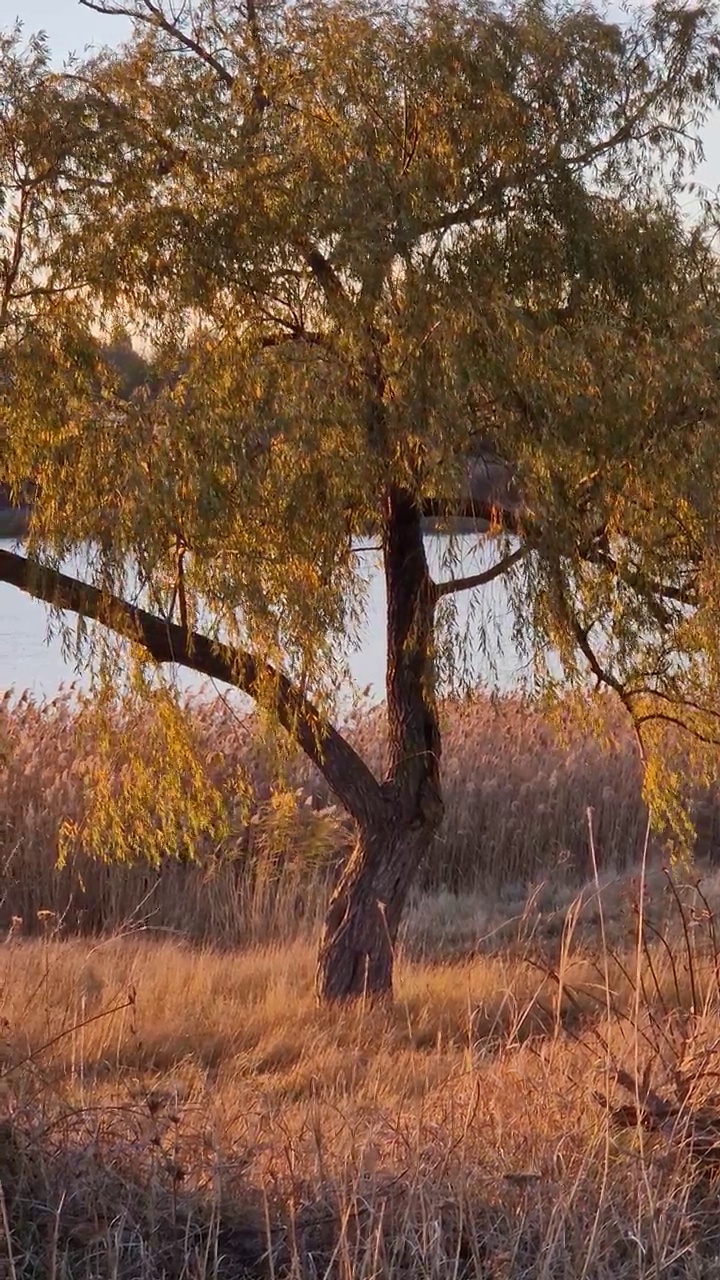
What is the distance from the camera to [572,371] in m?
6.27

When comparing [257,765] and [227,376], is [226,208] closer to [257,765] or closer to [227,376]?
[227,376]

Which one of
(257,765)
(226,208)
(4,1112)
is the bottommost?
(4,1112)

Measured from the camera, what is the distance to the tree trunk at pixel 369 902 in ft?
26.8

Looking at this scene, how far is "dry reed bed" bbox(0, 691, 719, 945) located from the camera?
36.1ft

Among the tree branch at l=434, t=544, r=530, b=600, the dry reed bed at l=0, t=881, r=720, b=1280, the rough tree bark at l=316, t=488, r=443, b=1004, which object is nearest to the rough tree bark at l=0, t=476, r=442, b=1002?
the rough tree bark at l=316, t=488, r=443, b=1004

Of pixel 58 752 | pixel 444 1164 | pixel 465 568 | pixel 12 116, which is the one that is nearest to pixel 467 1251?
pixel 444 1164

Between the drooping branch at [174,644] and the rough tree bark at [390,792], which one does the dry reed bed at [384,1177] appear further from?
the rough tree bark at [390,792]

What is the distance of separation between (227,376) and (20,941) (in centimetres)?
428

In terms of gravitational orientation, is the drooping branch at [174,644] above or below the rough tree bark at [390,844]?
above

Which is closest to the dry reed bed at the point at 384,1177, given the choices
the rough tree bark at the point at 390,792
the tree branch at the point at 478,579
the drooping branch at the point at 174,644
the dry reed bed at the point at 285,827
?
the drooping branch at the point at 174,644

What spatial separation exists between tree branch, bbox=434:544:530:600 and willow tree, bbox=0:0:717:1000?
0.13 ft

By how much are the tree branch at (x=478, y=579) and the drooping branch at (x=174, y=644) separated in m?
0.85

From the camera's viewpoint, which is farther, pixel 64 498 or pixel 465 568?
pixel 465 568

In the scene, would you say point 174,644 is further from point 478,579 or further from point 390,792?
point 390,792
